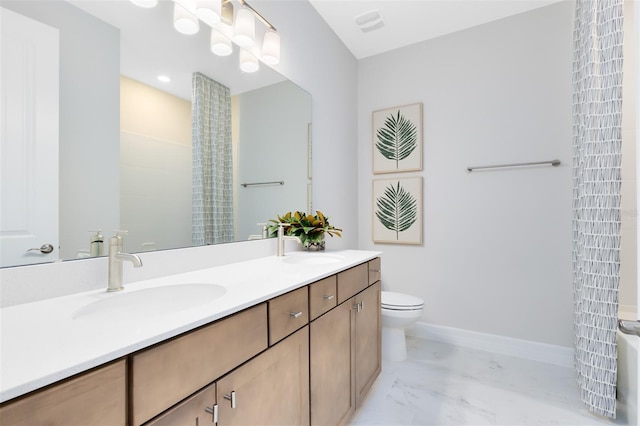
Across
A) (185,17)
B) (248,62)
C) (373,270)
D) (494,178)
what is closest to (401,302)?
(373,270)

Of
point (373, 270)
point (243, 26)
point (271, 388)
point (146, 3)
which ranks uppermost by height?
point (243, 26)

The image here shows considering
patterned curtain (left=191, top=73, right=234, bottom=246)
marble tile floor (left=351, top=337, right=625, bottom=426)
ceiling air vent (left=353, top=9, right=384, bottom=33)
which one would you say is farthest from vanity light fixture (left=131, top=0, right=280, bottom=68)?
marble tile floor (left=351, top=337, right=625, bottom=426)

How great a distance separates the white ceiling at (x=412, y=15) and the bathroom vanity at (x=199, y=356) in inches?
75.2

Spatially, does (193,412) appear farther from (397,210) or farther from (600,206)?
(397,210)

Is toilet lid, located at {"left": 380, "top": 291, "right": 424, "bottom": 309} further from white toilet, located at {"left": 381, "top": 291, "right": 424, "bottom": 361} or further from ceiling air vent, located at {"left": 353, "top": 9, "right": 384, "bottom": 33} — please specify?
ceiling air vent, located at {"left": 353, "top": 9, "right": 384, "bottom": 33}

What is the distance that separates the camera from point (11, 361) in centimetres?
47

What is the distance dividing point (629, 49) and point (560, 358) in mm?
2043

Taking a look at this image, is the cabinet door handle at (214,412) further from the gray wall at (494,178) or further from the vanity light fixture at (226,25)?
the gray wall at (494,178)

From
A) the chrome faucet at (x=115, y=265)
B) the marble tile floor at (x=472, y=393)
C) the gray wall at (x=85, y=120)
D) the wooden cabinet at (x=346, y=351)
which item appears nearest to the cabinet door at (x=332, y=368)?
the wooden cabinet at (x=346, y=351)

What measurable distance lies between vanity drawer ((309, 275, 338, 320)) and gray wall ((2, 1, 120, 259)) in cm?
73

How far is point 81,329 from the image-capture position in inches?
23.9

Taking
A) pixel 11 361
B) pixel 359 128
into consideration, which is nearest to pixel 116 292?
pixel 11 361

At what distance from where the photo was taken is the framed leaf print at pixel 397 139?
100 inches

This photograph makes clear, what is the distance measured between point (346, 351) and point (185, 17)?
1629mm
